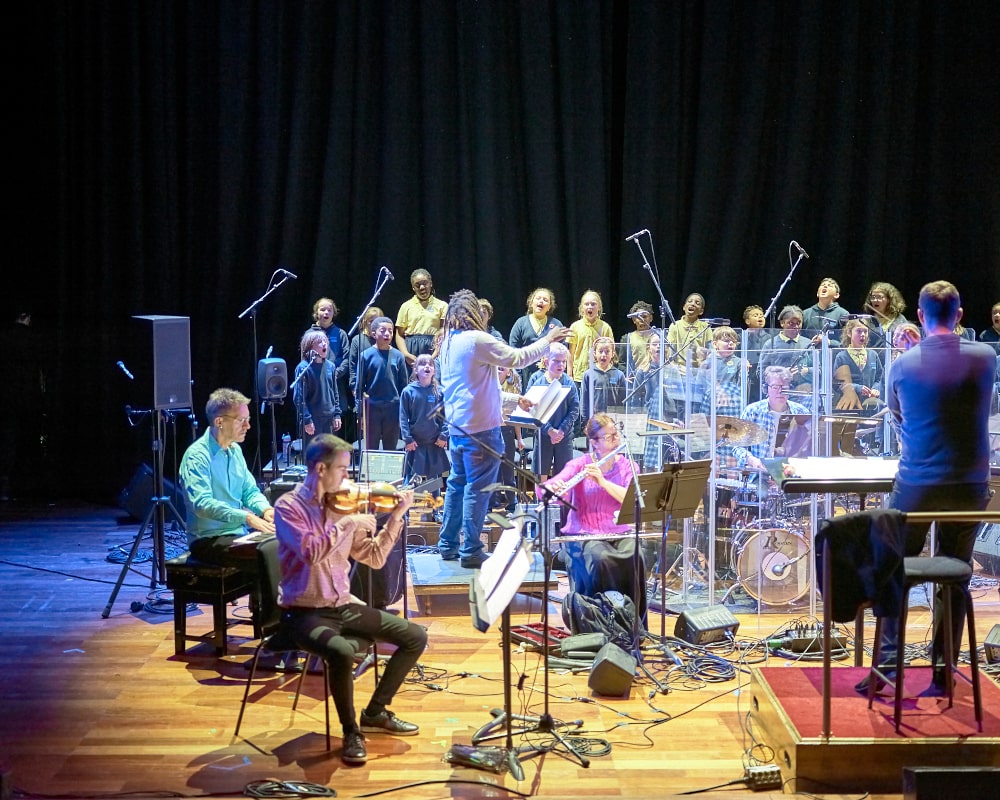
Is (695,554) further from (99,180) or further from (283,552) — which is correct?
(99,180)

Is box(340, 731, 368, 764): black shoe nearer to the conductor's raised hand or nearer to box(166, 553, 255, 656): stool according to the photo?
box(166, 553, 255, 656): stool

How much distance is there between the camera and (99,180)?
11781 mm

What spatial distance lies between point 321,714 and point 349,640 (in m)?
0.67

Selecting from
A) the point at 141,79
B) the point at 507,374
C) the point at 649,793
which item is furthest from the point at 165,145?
the point at 649,793

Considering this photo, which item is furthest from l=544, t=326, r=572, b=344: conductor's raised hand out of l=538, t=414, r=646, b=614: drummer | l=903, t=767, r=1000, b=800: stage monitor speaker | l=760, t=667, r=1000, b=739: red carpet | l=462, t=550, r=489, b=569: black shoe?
l=903, t=767, r=1000, b=800: stage monitor speaker

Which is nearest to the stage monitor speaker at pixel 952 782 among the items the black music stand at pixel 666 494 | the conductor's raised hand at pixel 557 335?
the black music stand at pixel 666 494

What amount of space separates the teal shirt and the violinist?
1387 millimetres

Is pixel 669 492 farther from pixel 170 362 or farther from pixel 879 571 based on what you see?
pixel 170 362

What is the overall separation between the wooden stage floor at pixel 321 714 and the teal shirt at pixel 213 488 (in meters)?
0.71

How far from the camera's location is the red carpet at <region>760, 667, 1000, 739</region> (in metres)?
4.61

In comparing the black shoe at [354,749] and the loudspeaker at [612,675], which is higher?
the loudspeaker at [612,675]

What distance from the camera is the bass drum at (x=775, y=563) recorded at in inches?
281

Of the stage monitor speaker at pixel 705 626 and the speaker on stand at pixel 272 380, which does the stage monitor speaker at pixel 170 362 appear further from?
the stage monitor speaker at pixel 705 626

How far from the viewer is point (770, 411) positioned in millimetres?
7277
